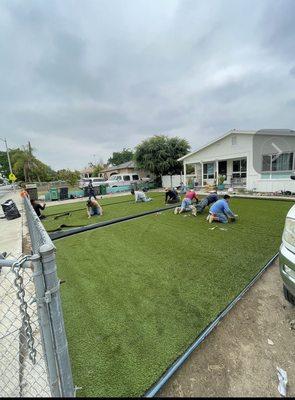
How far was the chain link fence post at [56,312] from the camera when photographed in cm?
112

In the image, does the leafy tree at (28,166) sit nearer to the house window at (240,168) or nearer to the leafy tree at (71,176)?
the leafy tree at (71,176)

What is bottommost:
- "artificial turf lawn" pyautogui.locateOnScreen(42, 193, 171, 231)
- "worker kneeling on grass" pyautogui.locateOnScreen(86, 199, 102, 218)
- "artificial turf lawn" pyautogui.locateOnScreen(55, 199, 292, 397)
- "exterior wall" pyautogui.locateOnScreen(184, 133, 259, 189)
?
"artificial turf lawn" pyautogui.locateOnScreen(42, 193, 171, 231)

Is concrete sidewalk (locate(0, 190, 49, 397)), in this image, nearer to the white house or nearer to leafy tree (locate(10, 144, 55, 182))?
the white house

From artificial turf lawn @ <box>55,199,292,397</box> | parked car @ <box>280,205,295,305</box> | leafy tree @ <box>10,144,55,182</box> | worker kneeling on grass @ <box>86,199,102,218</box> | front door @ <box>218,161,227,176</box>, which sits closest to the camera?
artificial turf lawn @ <box>55,199,292,397</box>

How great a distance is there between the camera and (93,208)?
941cm

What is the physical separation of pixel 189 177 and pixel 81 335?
2002cm

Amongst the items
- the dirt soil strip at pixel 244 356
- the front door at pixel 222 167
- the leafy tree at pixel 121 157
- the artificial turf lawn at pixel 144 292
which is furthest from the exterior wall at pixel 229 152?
the leafy tree at pixel 121 157

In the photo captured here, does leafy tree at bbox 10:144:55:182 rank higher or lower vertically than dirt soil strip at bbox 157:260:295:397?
higher

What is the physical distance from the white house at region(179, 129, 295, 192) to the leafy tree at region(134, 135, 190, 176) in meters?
7.30

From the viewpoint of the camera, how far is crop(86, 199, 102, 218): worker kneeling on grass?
356 inches

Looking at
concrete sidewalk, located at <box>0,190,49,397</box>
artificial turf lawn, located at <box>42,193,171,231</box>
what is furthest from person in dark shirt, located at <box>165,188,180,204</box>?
concrete sidewalk, located at <box>0,190,49,397</box>

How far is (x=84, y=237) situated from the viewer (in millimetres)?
5984

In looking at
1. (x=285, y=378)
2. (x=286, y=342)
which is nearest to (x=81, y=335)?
(x=285, y=378)

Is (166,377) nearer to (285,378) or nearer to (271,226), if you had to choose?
(285,378)
